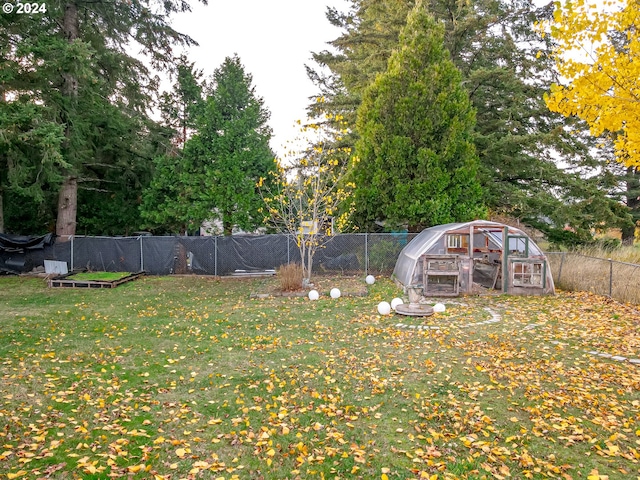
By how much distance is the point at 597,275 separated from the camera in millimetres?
10281

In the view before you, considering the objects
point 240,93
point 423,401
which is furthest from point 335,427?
point 240,93

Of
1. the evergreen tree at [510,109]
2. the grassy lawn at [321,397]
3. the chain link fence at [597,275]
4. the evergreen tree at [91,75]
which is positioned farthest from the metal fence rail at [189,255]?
the grassy lawn at [321,397]

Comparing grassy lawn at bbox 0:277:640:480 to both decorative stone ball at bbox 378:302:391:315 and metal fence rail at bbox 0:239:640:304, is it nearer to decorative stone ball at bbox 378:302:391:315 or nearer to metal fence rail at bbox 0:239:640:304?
decorative stone ball at bbox 378:302:391:315

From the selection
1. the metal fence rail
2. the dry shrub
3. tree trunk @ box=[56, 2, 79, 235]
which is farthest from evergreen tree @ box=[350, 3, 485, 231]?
tree trunk @ box=[56, 2, 79, 235]

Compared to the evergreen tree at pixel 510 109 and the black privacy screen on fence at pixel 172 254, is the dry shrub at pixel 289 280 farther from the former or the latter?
the evergreen tree at pixel 510 109

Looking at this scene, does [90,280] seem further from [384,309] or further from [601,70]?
[601,70]

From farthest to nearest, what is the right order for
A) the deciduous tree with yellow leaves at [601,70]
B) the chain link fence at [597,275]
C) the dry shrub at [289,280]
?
the dry shrub at [289,280]
the chain link fence at [597,275]
the deciduous tree with yellow leaves at [601,70]

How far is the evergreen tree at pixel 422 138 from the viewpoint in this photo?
13461mm

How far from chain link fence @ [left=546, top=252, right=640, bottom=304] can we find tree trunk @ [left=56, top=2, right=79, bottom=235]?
663 inches

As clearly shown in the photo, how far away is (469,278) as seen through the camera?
10.5m

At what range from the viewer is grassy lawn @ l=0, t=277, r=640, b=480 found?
10.4ft

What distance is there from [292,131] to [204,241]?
6.48 metres

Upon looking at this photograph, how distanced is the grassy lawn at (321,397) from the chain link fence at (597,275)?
139 centimetres

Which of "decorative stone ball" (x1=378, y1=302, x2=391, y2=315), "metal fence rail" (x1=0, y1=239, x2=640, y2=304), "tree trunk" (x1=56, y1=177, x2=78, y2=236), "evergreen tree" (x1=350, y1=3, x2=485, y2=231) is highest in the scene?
"evergreen tree" (x1=350, y1=3, x2=485, y2=231)
